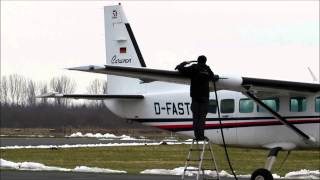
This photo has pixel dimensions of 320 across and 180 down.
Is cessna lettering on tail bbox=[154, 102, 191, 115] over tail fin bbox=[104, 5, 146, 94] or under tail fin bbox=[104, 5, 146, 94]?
under

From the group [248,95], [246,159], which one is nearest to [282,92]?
[248,95]

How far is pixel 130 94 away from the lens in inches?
833

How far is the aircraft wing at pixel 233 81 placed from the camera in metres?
14.3

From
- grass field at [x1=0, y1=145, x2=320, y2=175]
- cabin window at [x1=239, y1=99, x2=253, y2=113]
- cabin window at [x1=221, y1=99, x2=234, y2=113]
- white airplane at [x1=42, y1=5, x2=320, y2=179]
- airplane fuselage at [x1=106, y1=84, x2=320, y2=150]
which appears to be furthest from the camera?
grass field at [x1=0, y1=145, x2=320, y2=175]

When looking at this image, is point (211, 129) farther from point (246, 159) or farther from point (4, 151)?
point (4, 151)

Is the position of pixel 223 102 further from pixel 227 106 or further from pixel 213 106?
pixel 213 106

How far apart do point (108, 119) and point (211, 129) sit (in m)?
89.7

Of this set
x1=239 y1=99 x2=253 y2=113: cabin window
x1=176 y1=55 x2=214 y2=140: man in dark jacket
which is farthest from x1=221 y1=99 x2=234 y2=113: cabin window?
x1=176 y1=55 x2=214 y2=140: man in dark jacket

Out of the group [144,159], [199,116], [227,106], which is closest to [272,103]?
[227,106]

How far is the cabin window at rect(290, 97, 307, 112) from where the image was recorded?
17.3 m

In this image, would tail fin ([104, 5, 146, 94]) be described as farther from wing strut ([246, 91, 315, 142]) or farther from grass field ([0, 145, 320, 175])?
wing strut ([246, 91, 315, 142])

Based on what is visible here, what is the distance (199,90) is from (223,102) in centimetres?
535

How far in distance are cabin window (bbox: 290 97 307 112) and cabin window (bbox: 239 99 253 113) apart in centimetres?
109

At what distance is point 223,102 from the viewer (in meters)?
18.4
